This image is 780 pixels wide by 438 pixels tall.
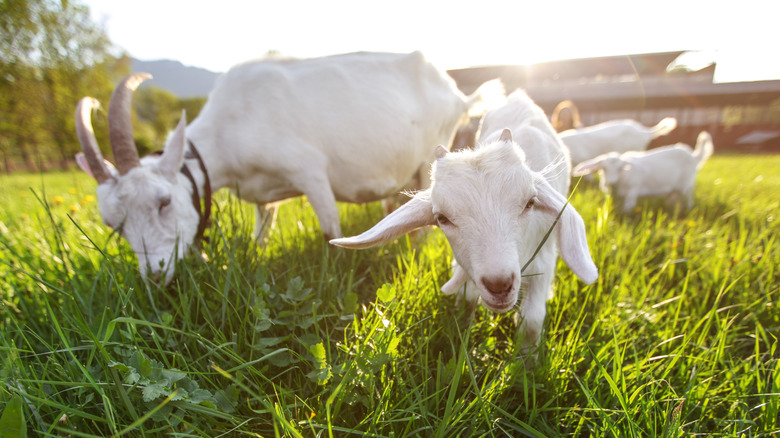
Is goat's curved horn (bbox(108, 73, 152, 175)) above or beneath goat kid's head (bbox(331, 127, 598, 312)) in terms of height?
above

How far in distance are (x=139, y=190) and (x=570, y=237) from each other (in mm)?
2309

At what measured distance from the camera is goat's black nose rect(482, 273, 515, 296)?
123cm

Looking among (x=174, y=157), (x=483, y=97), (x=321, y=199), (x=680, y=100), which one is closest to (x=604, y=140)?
(x=483, y=97)

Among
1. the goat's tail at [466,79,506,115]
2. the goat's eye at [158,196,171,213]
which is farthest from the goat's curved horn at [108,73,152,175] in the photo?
the goat's tail at [466,79,506,115]

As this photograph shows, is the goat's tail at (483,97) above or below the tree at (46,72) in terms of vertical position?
below

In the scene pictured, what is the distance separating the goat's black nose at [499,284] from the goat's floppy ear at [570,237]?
0.24m

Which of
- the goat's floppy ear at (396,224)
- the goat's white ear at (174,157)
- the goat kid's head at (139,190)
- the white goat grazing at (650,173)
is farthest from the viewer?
the white goat grazing at (650,173)

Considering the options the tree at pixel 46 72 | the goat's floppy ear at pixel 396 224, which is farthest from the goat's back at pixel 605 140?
the tree at pixel 46 72

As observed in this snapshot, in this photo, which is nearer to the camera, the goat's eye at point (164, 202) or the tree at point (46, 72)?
the goat's eye at point (164, 202)

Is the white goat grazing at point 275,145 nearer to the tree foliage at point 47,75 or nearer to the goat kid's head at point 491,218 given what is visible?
the goat kid's head at point 491,218

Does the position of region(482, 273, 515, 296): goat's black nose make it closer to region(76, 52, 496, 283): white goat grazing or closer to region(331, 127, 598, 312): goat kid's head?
region(331, 127, 598, 312): goat kid's head

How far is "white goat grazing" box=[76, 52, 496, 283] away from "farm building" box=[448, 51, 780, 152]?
22.9m

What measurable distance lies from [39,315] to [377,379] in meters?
1.72

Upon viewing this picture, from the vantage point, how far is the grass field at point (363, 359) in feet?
3.61
